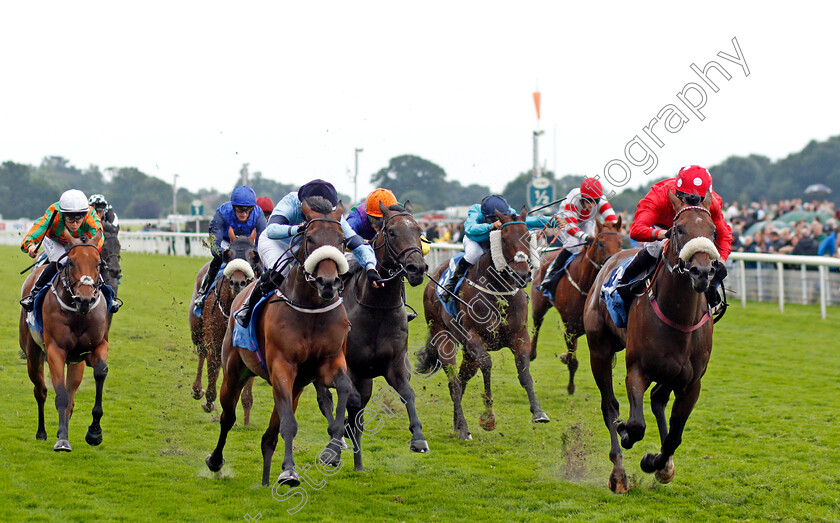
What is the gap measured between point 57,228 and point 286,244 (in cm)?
249

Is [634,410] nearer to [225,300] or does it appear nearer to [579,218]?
[225,300]

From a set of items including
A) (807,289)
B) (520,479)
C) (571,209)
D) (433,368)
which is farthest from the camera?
(807,289)

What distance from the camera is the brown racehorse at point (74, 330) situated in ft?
22.6

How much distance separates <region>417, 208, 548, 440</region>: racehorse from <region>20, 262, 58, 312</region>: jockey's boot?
10.7 ft

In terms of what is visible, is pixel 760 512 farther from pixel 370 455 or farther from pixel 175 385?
pixel 175 385

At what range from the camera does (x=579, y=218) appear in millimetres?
9625

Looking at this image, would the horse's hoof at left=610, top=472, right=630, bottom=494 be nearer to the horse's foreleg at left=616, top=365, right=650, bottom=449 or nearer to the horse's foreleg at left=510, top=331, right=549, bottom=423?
the horse's foreleg at left=616, top=365, right=650, bottom=449

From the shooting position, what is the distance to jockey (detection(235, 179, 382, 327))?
578 centimetres

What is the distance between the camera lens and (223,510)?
18.1 ft

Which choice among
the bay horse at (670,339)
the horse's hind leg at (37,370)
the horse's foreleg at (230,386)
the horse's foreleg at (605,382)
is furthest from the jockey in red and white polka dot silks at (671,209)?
the horse's hind leg at (37,370)

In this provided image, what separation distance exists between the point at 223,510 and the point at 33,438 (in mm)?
2752

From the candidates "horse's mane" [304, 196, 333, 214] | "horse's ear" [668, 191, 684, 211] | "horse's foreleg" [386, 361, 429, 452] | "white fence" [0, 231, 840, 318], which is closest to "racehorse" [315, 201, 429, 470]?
"horse's foreleg" [386, 361, 429, 452]

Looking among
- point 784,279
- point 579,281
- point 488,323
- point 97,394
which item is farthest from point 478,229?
point 784,279

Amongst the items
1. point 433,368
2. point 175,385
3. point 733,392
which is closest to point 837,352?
point 733,392
